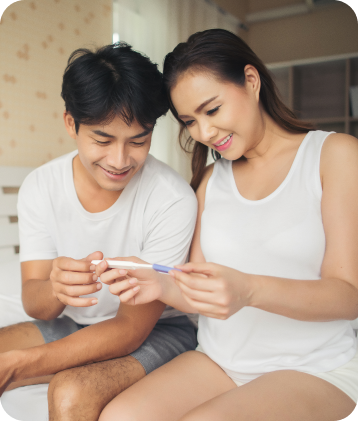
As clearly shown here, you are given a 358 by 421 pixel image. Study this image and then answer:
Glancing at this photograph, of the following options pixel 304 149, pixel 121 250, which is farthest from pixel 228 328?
pixel 304 149

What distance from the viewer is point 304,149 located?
1.05 m

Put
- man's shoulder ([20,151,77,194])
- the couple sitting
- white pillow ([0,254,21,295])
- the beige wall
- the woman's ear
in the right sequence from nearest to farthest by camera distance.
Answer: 1. the couple sitting
2. the woman's ear
3. man's shoulder ([20,151,77,194])
4. white pillow ([0,254,21,295])
5. the beige wall

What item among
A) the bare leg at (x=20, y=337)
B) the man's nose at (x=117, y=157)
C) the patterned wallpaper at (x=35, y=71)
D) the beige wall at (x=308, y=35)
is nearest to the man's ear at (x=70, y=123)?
the man's nose at (x=117, y=157)

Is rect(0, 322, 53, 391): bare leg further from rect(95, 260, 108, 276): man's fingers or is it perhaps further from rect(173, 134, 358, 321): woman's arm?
rect(173, 134, 358, 321): woman's arm

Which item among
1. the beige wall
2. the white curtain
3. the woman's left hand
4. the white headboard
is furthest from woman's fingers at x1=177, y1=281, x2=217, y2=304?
the beige wall

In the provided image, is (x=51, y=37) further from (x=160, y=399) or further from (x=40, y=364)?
(x=160, y=399)

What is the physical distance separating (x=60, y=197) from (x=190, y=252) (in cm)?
47

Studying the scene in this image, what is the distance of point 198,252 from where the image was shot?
1.23 metres

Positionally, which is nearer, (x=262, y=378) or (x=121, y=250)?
(x=262, y=378)

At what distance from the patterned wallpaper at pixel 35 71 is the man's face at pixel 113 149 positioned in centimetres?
98

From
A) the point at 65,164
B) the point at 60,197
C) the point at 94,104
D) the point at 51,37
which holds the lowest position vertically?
the point at 60,197

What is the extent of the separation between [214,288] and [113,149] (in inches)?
21.5

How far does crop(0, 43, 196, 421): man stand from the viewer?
958 millimetres

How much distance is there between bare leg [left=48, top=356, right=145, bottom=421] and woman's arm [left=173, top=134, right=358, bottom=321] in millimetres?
368
